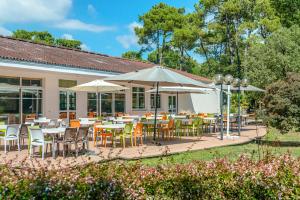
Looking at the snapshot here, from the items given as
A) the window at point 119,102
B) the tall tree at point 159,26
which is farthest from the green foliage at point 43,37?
the window at point 119,102

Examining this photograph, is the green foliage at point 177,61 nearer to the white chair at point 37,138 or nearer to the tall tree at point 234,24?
the tall tree at point 234,24

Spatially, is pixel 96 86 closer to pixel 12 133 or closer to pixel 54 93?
pixel 54 93

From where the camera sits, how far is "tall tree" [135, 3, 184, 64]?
46344 millimetres

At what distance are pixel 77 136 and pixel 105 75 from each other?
10576 millimetres

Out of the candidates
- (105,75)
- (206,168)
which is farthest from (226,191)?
(105,75)

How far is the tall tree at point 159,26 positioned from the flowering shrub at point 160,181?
4235cm

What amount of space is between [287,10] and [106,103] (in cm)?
2587

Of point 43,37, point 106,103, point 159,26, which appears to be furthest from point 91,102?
point 43,37

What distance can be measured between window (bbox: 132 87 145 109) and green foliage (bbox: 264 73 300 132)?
13.5m

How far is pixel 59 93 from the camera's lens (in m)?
19.7

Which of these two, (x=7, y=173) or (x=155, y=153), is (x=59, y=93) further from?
(x=7, y=173)

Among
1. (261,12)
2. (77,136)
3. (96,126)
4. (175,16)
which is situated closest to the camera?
(77,136)

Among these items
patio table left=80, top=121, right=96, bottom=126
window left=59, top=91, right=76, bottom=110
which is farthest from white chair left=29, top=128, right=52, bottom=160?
window left=59, top=91, right=76, bottom=110

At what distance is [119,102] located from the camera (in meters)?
24.0
